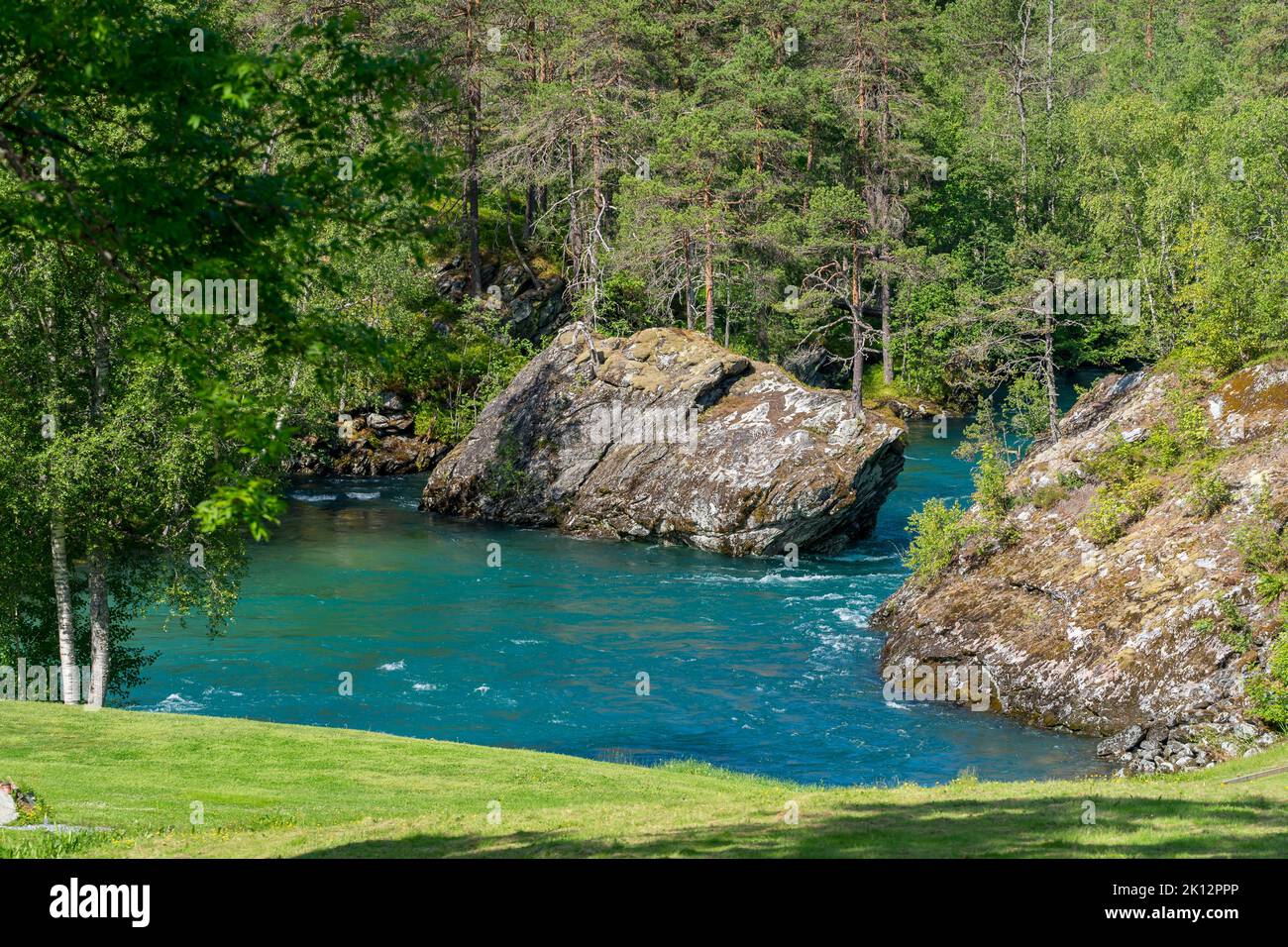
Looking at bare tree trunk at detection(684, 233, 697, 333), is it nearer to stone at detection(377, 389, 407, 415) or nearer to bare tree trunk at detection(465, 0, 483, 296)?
bare tree trunk at detection(465, 0, 483, 296)

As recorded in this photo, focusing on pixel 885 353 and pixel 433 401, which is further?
pixel 885 353

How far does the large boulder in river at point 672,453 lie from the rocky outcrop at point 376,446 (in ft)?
31.9

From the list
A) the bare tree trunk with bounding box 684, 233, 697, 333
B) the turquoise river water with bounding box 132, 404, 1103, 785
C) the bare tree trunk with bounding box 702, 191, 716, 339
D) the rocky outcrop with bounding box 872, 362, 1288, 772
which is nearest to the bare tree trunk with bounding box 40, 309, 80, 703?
the turquoise river water with bounding box 132, 404, 1103, 785

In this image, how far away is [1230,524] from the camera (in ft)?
106

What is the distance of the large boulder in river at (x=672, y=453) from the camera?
170ft

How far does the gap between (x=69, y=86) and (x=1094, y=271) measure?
6923cm

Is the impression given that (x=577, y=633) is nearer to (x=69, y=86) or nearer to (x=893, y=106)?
(x=69, y=86)

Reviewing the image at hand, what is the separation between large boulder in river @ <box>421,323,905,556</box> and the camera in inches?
2035

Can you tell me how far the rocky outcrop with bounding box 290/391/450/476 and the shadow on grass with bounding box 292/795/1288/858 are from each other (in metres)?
53.2

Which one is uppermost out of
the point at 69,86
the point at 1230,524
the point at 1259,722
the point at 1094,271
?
the point at 1094,271

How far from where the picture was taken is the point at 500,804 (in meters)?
20.5

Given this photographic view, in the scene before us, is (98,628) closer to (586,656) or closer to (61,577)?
(61,577)

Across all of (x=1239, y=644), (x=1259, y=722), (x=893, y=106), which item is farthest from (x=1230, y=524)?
(x=893, y=106)
